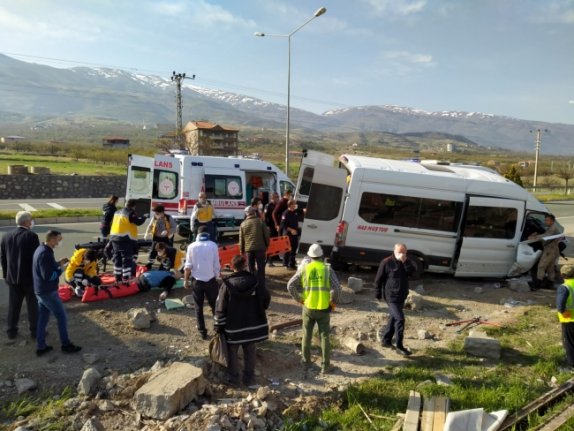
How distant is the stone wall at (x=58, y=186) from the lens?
955 inches

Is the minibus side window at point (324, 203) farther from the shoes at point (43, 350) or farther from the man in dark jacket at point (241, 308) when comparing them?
the shoes at point (43, 350)

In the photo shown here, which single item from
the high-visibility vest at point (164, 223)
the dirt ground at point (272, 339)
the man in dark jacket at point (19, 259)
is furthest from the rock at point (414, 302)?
the man in dark jacket at point (19, 259)

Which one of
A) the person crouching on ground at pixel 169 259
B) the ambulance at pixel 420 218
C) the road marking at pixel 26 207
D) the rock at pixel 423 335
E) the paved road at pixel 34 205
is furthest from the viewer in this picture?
the paved road at pixel 34 205

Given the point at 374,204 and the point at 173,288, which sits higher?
the point at 374,204

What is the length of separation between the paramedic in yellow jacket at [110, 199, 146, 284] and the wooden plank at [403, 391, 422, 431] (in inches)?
207

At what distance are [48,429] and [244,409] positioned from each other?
1858mm

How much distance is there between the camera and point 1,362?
5398 mm

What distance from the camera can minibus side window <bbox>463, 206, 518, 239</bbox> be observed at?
30.1 feet

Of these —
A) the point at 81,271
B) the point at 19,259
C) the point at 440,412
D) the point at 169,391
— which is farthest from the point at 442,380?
the point at 81,271

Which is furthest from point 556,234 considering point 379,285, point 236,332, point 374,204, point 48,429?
point 48,429

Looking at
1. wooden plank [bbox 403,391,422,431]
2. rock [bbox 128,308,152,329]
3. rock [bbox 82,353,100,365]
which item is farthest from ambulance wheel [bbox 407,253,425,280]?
rock [bbox 82,353,100,365]

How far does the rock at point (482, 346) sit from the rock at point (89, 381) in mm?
4798

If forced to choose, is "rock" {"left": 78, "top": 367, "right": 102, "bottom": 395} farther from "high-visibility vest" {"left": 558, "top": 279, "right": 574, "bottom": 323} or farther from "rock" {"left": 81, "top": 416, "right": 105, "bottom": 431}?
"high-visibility vest" {"left": 558, "top": 279, "right": 574, "bottom": 323}

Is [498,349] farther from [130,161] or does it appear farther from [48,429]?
[130,161]
